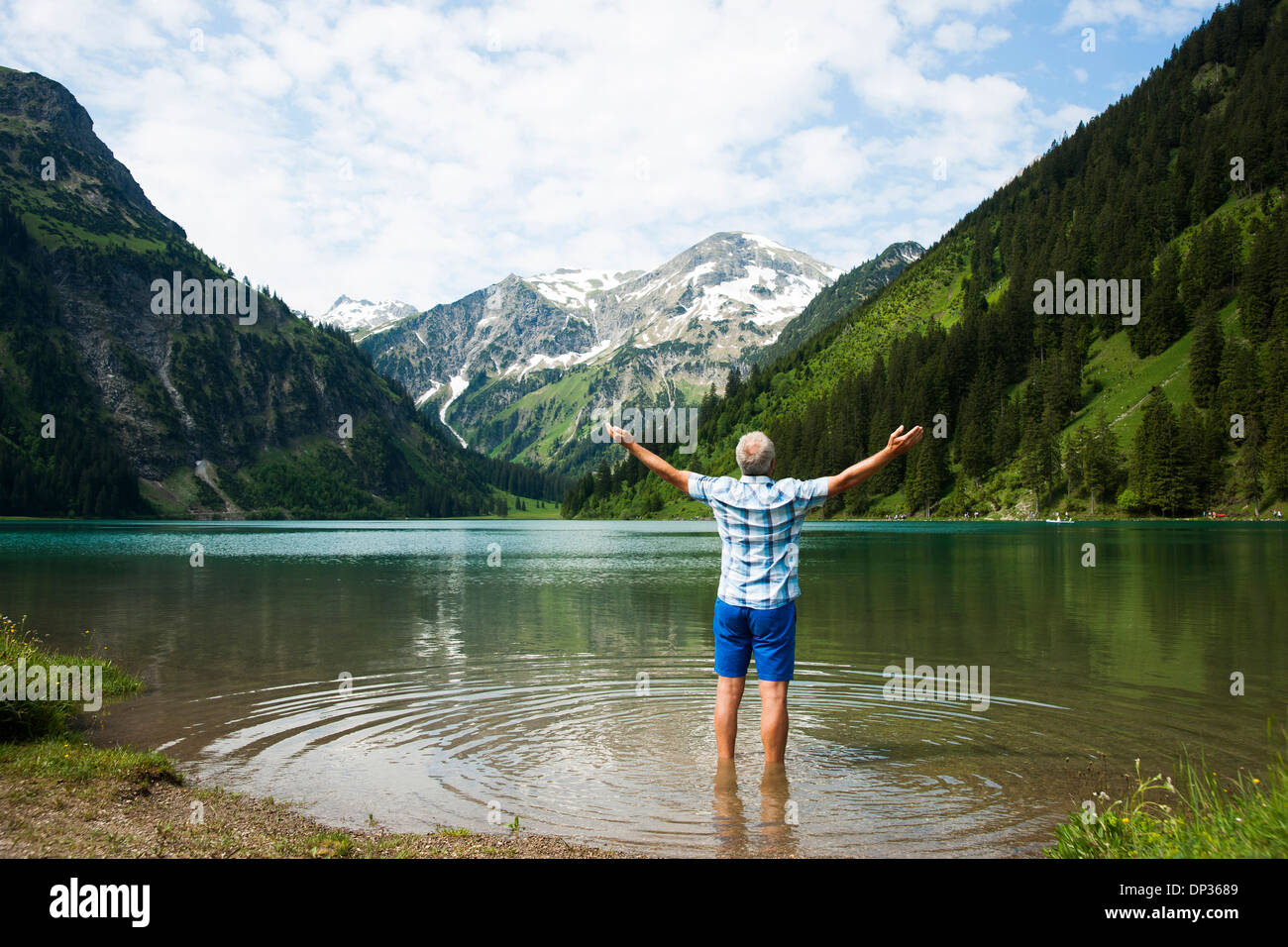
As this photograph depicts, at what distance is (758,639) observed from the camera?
10188mm

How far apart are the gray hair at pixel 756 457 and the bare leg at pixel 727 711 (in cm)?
283

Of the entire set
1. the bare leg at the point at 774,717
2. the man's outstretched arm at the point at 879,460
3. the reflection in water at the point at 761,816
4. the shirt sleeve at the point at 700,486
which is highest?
the man's outstretched arm at the point at 879,460

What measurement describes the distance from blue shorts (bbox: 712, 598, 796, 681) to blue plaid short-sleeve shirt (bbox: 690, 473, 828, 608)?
146 mm

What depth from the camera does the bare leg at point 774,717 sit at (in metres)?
10.5

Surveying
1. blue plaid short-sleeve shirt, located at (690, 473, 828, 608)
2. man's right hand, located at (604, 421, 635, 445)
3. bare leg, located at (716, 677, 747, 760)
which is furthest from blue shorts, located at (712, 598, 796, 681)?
man's right hand, located at (604, 421, 635, 445)

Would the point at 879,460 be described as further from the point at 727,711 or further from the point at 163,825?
the point at 163,825

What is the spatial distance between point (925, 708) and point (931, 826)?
7.40 m

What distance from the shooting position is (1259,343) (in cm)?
13475

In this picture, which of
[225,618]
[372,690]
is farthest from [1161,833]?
[225,618]

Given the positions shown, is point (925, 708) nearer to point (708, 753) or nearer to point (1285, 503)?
point (708, 753)

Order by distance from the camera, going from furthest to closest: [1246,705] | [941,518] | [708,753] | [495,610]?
[941,518], [495,610], [1246,705], [708,753]

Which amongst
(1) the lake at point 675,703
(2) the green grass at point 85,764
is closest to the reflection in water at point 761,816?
(1) the lake at point 675,703

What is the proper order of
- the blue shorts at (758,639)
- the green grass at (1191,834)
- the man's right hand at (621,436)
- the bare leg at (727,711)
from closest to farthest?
the green grass at (1191,834) → the man's right hand at (621,436) → the blue shorts at (758,639) → the bare leg at (727,711)

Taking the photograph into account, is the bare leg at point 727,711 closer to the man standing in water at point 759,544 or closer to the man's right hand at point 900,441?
the man standing in water at point 759,544
